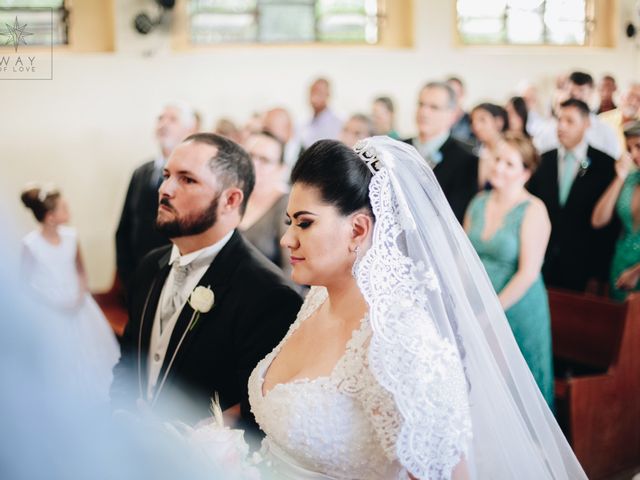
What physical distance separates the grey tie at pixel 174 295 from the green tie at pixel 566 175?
3264 mm

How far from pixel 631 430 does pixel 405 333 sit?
288cm

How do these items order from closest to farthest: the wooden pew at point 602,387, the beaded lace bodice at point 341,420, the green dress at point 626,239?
the beaded lace bodice at point 341,420, the wooden pew at point 602,387, the green dress at point 626,239

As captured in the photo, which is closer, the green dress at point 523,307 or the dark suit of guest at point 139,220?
the green dress at point 523,307

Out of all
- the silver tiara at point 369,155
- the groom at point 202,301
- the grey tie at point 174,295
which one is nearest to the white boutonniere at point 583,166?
the groom at point 202,301

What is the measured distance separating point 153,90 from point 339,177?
635 centimetres

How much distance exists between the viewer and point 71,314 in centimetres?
437

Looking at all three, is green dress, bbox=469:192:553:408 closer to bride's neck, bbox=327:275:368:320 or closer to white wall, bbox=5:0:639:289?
bride's neck, bbox=327:275:368:320

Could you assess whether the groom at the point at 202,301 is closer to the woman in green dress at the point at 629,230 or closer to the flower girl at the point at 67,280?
the flower girl at the point at 67,280

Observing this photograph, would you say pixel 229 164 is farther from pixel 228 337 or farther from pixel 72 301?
pixel 72 301

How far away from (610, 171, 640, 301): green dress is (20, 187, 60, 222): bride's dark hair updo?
3.30 m

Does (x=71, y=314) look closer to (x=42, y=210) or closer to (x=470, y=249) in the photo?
(x=42, y=210)

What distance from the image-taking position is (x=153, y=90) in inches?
319

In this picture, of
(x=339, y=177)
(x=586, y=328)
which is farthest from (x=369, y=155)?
(x=586, y=328)

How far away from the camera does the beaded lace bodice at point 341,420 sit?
2008mm
